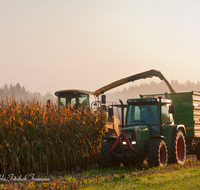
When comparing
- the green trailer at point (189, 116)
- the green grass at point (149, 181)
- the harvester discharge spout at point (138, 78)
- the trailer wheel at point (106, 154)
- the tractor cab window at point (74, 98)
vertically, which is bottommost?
the green grass at point (149, 181)

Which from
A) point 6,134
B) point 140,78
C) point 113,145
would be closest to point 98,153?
point 113,145

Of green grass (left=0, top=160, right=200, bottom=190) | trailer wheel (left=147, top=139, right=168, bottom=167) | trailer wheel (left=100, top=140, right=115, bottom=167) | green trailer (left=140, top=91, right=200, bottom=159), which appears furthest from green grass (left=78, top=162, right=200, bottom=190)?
green trailer (left=140, top=91, right=200, bottom=159)

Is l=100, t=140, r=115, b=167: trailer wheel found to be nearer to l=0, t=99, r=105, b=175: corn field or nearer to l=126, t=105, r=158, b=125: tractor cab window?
l=0, t=99, r=105, b=175: corn field

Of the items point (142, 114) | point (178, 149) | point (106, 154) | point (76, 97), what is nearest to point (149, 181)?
point (106, 154)

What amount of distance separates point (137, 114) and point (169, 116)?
55.9 inches

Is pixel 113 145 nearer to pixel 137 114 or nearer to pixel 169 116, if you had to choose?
pixel 137 114

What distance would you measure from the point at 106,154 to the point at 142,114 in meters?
1.98

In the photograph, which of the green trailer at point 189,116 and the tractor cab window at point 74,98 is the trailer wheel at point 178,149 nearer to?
the green trailer at point 189,116

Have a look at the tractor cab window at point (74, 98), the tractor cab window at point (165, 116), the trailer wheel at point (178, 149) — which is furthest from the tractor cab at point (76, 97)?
the trailer wheel at point (178, 149)

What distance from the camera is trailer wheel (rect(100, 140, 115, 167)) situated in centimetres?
1082

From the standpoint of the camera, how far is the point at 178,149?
1189 cm

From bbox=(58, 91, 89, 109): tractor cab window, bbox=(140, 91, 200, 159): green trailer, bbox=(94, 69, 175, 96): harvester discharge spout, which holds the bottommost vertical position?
bbox=(140, 91, 200, 159): green trailer

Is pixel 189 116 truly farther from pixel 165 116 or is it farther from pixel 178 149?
pixel 165 116

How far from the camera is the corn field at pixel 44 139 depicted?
9328 millimetres
